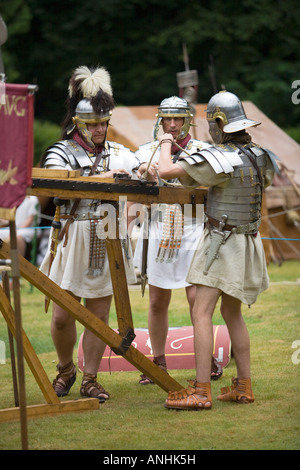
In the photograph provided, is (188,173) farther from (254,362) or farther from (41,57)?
(41,57)

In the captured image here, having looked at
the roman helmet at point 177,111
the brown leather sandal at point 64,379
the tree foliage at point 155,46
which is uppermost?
the tree foliage at point 155,46

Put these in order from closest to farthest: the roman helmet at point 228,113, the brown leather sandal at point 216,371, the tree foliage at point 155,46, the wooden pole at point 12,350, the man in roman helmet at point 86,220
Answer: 1. the roman helmet at point 228,113
2. the wooden pole at point 12,350
3. the man in roman helmet at point 86,220
4. the brown leather sandal at point 216,371
5. the tree foliage at point 155,46

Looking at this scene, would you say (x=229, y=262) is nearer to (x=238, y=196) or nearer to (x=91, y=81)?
(x=238, y=196)

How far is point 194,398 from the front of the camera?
518cm

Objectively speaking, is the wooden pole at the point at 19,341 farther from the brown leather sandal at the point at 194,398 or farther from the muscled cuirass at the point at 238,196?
the muscled cuirass at the point at 238,196

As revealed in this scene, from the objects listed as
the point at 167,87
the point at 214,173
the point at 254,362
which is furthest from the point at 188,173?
the point at 167,87

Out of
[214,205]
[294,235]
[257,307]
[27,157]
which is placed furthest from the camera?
[294,235]

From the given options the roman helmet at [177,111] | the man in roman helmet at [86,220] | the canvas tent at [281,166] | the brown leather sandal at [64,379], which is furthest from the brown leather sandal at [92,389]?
the canvas tent at [281,166]

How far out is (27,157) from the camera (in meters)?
4.06

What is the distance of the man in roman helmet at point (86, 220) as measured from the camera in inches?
219

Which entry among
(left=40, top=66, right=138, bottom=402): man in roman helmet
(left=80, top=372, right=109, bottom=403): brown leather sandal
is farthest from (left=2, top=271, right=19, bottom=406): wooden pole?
(left=80, top=372, right=109, bottom=403): brown leather sandal

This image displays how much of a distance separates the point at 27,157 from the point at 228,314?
1867 mm

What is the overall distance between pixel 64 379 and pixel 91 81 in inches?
76.5

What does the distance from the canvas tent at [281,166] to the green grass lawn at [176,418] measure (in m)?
5.45
